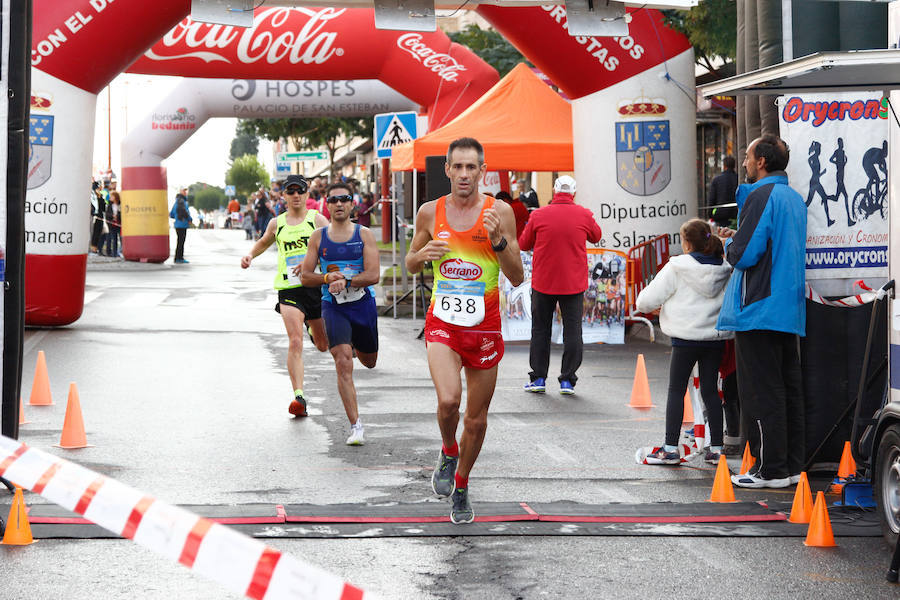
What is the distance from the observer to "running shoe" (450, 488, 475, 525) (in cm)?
660

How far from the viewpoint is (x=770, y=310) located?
7.56 m

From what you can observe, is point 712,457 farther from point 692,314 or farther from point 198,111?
point 198,111

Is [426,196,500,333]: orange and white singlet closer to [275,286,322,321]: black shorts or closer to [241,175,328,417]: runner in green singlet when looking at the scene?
[241,175,328,417]: runner in green singlet

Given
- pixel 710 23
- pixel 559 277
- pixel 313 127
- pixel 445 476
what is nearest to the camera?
pixel 445 476

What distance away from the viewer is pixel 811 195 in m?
8.06

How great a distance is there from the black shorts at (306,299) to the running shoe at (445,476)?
3779 mm

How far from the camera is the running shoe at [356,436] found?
9086 mm

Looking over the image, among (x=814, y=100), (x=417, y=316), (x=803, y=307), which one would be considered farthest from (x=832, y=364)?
(x=417, y=316)

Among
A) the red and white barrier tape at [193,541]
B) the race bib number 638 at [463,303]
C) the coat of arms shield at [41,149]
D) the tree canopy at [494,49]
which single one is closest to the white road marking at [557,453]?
the race bib number 638 at [463,303]

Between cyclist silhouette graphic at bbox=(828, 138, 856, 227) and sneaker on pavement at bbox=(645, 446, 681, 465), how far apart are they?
5.93 feet

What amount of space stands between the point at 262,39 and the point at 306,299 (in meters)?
12.0

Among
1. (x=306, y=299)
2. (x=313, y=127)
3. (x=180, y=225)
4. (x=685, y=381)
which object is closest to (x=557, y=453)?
(x=685, y=381)

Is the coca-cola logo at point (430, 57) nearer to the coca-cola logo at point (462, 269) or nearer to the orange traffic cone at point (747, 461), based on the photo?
the orange traffic cone at point (747, 461)

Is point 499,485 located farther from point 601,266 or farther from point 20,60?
point 601,266
